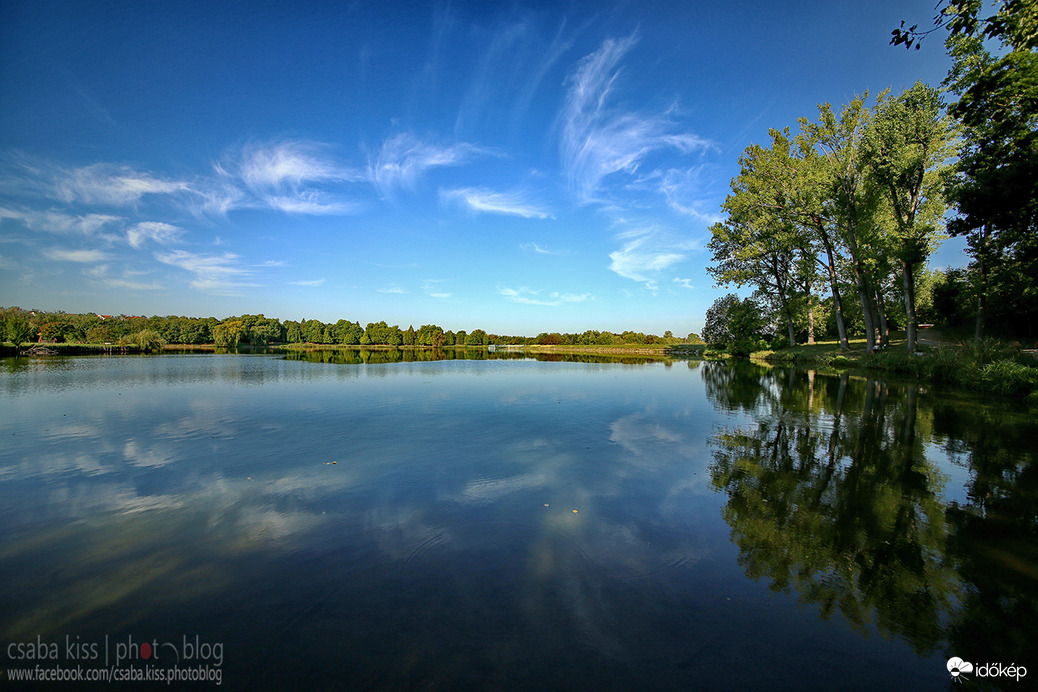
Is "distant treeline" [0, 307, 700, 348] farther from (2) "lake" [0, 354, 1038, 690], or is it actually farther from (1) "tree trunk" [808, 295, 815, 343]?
(2) "lake" [0, 354, 1038, 690]

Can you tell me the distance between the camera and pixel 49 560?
14.0 ft

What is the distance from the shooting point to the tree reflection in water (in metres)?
3.45

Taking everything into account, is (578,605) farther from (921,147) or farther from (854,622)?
(921,147)

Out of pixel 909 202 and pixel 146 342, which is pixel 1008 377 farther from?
pixel 146 342

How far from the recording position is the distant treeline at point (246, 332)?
71.2 m

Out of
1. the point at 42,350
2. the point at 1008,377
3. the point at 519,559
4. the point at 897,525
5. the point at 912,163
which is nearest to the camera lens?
the point at 519,559

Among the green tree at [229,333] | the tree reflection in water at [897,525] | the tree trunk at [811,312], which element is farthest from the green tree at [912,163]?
the green tree at [229,333]

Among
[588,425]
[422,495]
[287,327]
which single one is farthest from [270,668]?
[287,327]

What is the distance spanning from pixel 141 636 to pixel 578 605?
3.40 m

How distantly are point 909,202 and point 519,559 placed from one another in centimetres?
3231

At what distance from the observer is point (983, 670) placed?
9.61 feet

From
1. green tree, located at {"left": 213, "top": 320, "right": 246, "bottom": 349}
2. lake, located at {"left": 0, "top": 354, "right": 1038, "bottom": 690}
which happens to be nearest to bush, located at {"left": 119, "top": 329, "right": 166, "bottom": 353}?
green tree, located at {"left": 213, "top": 320, "right": 246, "bottom": 349}

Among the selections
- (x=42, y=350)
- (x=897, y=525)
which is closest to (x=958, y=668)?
(x=897, y=525)

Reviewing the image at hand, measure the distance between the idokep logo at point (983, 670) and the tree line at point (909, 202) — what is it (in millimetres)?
10969
